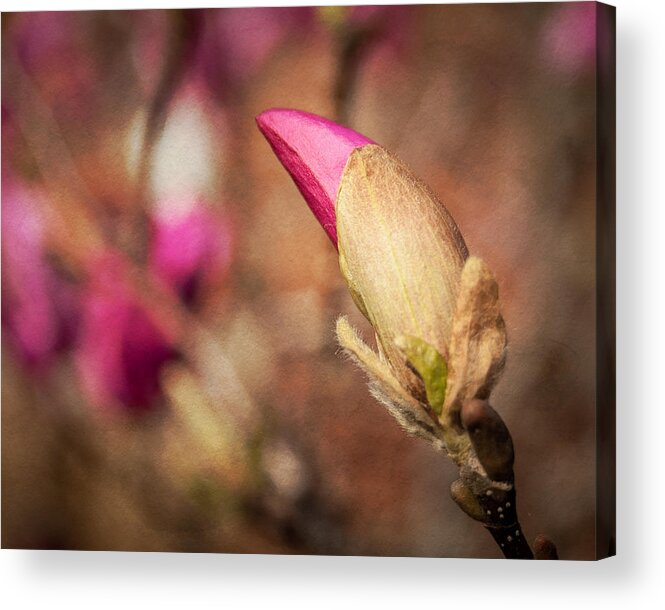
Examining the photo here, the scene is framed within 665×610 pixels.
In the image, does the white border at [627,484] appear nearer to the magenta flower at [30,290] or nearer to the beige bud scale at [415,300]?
the beige bud scale at [415,300]

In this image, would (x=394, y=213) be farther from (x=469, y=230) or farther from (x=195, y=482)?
(x=195, y=482)

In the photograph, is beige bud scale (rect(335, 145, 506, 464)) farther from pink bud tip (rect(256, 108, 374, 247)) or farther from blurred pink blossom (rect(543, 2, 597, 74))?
blurred pink blossom (rect(543, 2, 597, 74))

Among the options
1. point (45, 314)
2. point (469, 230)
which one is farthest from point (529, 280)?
point (45, 314)

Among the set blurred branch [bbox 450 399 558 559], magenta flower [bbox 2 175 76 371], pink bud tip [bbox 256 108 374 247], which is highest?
pink bud tip [bbox 256 108 374 247]

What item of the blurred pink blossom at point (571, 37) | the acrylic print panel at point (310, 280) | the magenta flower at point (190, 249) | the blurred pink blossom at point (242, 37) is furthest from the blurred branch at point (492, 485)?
the blurred pink blossom at point (242, 37)

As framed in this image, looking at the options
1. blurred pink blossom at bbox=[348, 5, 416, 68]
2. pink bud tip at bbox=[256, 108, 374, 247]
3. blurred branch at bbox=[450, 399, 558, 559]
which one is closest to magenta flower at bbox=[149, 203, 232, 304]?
pink bud tip at bbox=[256, 108, 374, 247]

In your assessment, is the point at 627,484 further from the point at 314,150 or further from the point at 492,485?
the point at 314,150

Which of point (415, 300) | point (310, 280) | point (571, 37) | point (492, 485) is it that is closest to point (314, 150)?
point (310, 280)

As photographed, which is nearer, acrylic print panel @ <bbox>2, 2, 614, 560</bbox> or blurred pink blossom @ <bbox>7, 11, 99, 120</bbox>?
acrylic print panel @ <bbox>2, 2, 614, 560</bbox>
